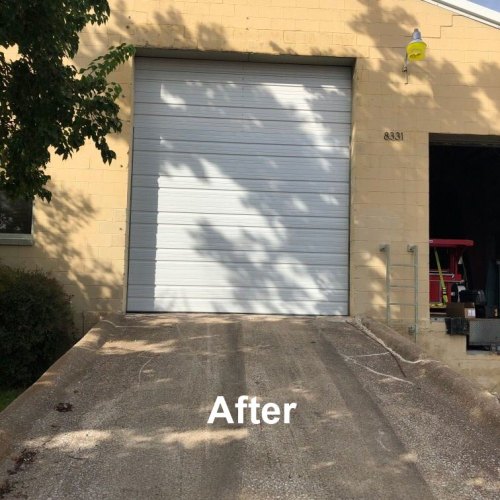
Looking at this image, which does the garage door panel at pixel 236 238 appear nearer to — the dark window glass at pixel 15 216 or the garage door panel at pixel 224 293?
the garage door panel at pixel 224 293

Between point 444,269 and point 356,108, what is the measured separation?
4.43 metres

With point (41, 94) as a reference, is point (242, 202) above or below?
below

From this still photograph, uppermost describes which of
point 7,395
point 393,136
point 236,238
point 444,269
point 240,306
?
point 393,136

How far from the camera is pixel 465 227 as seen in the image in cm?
1638

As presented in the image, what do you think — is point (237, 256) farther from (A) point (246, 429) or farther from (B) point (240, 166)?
(A) point (246, 429)

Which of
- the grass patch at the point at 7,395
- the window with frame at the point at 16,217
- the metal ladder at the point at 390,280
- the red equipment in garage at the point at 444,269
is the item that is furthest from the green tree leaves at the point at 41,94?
the red equipment in garage at the point at 444,269

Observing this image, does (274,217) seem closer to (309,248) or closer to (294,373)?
(309,248)

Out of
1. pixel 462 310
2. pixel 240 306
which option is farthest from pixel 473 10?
pixel 240 306

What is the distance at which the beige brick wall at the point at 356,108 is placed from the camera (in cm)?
866

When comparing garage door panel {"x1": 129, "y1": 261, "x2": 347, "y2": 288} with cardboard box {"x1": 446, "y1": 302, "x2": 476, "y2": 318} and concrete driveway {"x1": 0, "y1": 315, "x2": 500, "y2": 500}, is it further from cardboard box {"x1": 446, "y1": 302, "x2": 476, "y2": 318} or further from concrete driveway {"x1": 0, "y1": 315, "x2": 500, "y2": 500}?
concrete driveway {"x1": 0, "y1": 315, "x2": 500, "y2": 500}

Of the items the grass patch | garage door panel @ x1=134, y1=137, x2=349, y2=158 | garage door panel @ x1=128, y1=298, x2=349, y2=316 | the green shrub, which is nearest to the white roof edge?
garage door panel @ x1=134, y1=137, x2=349, y2=158

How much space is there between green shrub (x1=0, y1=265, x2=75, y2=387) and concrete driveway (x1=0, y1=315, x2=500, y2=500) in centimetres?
73

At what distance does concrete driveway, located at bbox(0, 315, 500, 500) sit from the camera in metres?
3.62

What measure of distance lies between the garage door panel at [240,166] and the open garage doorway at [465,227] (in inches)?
76.1
